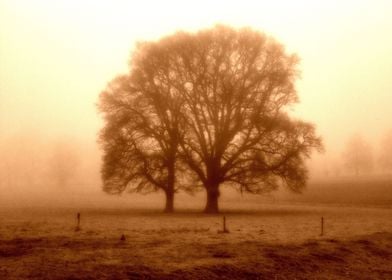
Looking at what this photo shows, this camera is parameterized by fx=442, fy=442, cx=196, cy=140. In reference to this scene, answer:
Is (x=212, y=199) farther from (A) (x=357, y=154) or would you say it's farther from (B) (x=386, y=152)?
(B) (x=386, y=152)

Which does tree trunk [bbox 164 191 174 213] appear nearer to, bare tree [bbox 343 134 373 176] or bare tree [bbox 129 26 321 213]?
bare tree [bbox 129 26 321 213]

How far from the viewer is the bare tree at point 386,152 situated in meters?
112

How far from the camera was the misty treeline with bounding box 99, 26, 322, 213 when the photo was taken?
116ft

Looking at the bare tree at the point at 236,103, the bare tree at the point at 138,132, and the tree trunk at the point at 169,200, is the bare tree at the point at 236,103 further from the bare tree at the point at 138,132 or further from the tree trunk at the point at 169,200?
the tree trunk at the point at 169,200

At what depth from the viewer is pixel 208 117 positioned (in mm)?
36750

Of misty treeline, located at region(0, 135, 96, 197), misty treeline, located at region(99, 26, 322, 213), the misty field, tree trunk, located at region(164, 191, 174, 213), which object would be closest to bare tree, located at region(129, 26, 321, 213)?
misty treeline, located at region(99, 26, 322, 213)

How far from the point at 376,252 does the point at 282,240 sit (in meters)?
3.50

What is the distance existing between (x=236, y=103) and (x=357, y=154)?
85205 millimetres

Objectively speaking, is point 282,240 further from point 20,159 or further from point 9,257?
point 20,159

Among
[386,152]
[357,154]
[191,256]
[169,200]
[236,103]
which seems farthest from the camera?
[386,152]

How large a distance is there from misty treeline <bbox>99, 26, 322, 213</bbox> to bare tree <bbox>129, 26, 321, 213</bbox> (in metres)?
0.08

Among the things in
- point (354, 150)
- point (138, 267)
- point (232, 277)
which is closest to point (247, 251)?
point (232, 277)

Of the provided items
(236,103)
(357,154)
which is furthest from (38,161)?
(236,103)

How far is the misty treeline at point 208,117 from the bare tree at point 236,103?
0.08 meters
